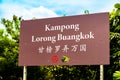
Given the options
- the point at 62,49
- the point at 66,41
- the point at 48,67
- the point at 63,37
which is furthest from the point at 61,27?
the point at 48,67

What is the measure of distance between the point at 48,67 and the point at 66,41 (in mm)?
2682

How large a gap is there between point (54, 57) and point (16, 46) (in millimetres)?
3326

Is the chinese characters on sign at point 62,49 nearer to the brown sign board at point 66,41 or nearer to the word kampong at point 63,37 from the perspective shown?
the brown sign board at point 66,41

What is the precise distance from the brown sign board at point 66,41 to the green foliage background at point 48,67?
1.00m

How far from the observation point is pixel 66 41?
8531 millimetres

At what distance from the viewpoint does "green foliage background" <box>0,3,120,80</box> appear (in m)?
9.14

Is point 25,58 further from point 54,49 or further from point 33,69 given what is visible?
point 33,69

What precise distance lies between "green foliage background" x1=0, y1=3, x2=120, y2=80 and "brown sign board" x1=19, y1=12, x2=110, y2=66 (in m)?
1.00

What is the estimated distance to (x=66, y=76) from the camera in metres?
10.2

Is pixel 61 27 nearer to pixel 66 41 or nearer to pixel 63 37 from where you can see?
pixel 63 37

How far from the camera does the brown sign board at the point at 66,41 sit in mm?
7989

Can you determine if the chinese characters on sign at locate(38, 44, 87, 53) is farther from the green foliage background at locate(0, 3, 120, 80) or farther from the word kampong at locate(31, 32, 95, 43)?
the green foliage background at locate(0, 3, 120, 80)

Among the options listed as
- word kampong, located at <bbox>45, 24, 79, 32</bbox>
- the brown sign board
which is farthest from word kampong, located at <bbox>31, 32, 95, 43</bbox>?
word kampong, located at <bbox>45, 24, 79, 32</bbox>

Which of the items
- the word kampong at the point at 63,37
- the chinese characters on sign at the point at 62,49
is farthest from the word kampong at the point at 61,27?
the chinese characters on sign at the point at 62,49
